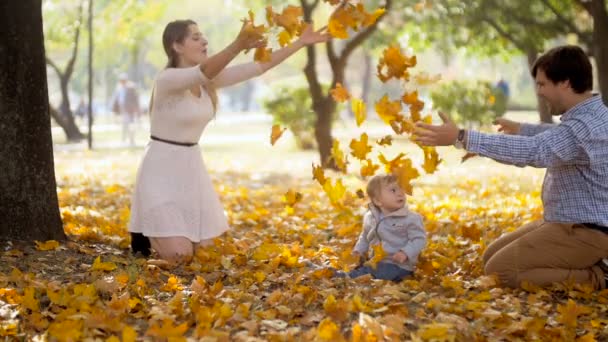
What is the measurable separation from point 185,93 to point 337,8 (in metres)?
1.32

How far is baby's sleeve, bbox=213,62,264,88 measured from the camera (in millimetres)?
5836

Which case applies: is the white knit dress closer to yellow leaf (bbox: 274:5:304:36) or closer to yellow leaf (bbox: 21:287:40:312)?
yellow leaf (bbox: 274:5:304:36)

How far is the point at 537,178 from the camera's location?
12.4 metres

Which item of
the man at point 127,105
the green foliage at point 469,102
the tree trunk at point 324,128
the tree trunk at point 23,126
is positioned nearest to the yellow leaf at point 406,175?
the tree trunk at point 23,126

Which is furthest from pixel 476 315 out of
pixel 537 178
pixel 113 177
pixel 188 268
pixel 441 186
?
pixel 113 177

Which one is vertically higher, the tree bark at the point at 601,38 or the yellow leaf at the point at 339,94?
the tree bark at the point at 601,38

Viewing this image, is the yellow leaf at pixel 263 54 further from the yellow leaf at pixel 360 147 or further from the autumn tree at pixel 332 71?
the autumn tree at pixel 332 71

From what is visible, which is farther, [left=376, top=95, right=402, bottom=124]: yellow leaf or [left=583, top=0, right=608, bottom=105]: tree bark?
[left=583, top=0, right=608, bottom=105]: tree bark

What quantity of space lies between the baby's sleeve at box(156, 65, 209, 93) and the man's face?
209 centimetres

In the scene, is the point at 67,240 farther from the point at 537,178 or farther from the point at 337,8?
the point at 537,178

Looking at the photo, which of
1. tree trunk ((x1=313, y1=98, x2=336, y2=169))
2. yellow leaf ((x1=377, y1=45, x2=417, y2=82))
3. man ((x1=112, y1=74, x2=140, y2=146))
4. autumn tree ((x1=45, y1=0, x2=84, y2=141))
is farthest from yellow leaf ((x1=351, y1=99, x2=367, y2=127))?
autumn tree ((x1=45, y1=0, x2=84, y2=141))

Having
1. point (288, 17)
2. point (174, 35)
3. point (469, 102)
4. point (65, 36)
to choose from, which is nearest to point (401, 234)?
point (288, 17)

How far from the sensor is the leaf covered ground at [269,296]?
3.86 m

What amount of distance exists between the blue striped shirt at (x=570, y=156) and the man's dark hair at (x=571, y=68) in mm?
Result: 112
